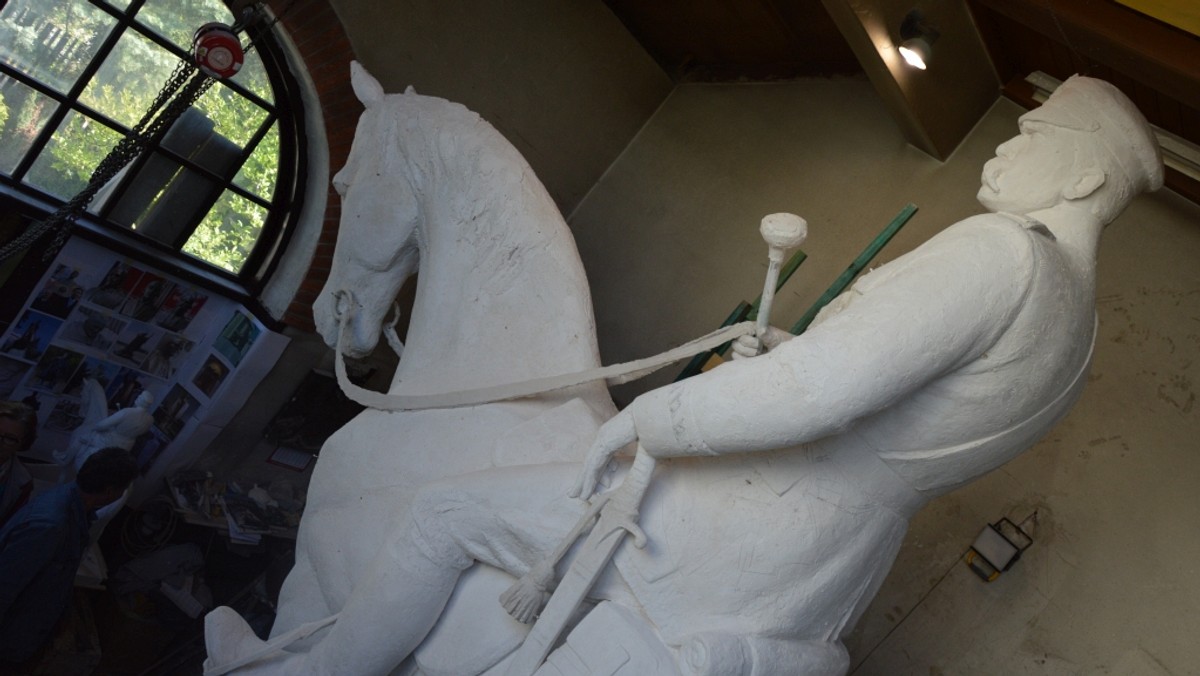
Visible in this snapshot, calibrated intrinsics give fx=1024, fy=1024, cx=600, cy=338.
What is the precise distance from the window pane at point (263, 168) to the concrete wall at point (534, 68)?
49 centimetres

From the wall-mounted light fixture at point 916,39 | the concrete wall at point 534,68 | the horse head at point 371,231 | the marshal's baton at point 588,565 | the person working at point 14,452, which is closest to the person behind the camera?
the marshal's baton at point 588,565

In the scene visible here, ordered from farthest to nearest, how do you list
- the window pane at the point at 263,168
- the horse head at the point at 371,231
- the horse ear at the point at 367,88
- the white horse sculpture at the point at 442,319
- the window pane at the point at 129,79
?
the window pane at the point at 263,168 → the window pane at the point at 129,79 → the horse ear at the point at 367,88 → the horse head at the point at 371,231 → the white horse sculpture at the point at 442,319

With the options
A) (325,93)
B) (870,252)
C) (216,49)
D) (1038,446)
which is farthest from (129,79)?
(1038,446)

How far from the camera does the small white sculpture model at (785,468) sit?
1.64 metres

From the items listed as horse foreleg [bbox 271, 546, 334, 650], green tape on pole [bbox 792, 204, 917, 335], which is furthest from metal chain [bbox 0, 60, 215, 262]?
green tape on pole [bbox 792, 204, 917, 335]

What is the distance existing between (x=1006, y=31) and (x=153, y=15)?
301cm

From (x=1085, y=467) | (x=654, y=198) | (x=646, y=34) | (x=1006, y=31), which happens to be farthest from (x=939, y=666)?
(x=646, y=34)

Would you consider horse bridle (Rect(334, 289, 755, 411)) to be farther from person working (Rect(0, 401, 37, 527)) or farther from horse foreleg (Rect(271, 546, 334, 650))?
person working (Rect(0, 401, 37, 527))

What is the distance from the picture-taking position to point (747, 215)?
174 inches

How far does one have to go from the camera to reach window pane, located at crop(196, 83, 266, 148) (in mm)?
3912

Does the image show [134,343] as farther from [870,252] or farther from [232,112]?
[870,252]

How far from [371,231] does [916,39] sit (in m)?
1.93

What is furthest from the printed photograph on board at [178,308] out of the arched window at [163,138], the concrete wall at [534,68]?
the concrete wall at [534,68]

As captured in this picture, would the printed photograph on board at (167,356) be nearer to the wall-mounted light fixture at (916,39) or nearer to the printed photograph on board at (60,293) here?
the printed photograph on board at (60,293)
